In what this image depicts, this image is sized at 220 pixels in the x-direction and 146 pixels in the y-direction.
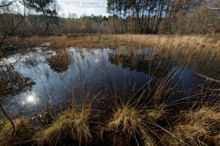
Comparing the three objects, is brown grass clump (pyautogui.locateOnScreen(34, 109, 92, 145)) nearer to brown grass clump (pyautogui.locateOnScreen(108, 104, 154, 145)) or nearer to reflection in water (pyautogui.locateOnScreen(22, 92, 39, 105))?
brown grass clump (pyautogui.locateOnScreen(108, 104, 154, 145))

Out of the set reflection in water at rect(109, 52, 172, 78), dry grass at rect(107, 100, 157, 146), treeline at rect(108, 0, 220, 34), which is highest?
treeline at rect(108, 0, 220, 34)

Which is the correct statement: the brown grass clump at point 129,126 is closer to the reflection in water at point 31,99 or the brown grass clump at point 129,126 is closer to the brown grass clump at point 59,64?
the reflection in water at point 31,99

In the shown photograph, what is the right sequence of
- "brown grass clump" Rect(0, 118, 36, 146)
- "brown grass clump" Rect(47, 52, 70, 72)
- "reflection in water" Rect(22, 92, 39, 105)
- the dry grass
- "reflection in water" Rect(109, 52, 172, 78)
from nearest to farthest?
"brown grass clump" Rect(0, 118, 36, 146)
the dry grass
"reflection in water" Rect(22, 92, 39, 105)
"reflection in water" Rect(109, 52, 172, 78)
"brown grass clump" Rect(47, 52, 70, 72)

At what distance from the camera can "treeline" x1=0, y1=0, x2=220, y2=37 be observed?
1.60 meters

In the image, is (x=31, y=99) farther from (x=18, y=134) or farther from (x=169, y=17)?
(x=169, y=17)

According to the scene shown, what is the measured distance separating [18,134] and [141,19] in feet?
69.0

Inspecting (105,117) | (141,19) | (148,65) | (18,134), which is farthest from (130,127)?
(141,19)

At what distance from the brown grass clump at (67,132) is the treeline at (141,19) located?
1.27 metres

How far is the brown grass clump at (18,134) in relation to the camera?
99 centimetres

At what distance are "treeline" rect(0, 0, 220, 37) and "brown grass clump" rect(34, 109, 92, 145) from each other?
4.18ft

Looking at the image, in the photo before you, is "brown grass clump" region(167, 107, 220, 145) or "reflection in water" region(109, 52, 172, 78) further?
"reflection in water" region(109, 52, 172, 78)

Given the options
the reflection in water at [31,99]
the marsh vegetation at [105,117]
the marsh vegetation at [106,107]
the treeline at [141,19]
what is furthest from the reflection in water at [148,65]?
the reflection in water at [31,99]

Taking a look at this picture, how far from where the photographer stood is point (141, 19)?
1656 cm

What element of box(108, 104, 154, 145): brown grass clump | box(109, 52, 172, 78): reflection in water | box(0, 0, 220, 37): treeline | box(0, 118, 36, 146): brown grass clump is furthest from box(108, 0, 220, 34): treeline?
box(0, 118, 36, 146): brown grass clump
